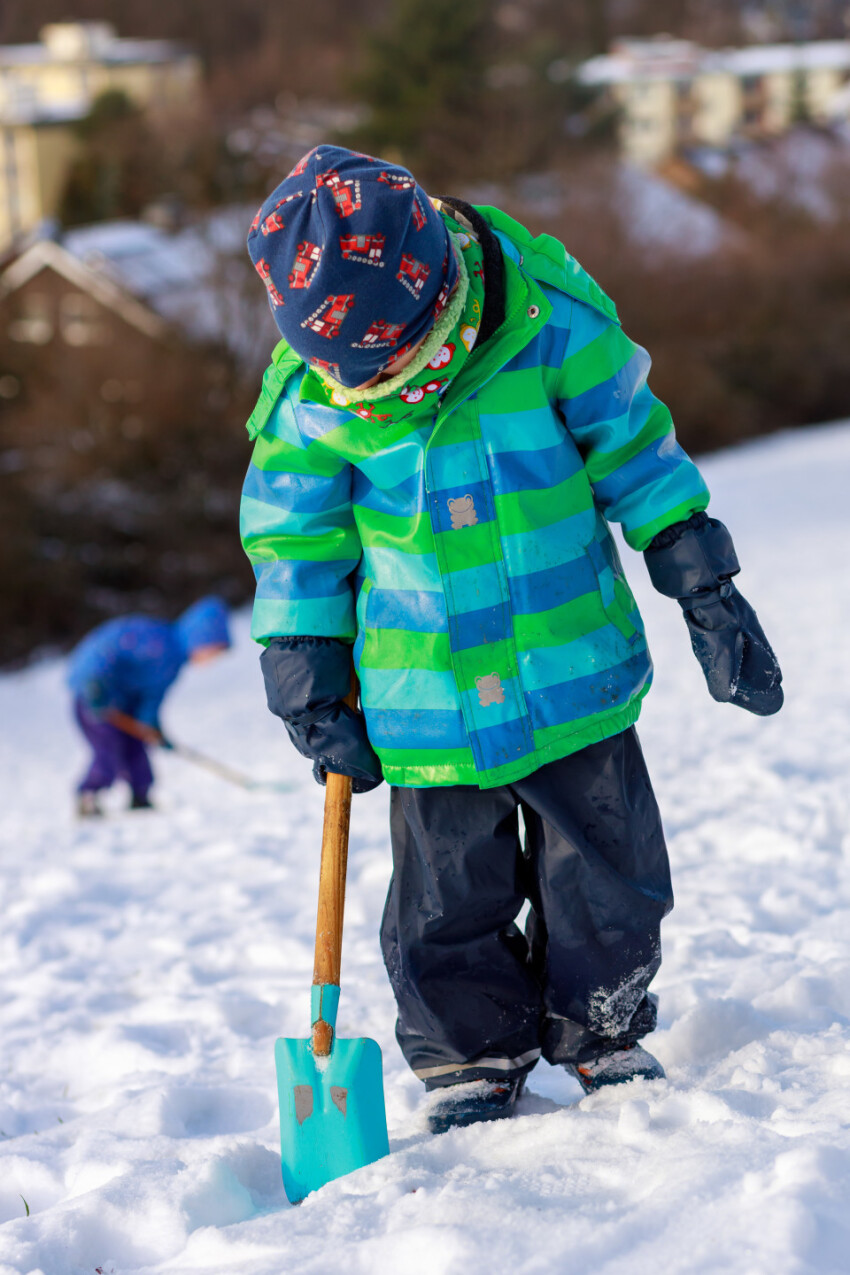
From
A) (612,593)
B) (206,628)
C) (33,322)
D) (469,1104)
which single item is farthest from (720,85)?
(469,1104)

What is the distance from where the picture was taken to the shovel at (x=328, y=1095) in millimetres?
1939

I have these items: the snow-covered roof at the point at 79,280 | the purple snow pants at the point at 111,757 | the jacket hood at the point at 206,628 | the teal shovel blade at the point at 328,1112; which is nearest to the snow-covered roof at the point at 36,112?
the snow-covered roof at the point at 79,280

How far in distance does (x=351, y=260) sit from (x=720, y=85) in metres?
62.6

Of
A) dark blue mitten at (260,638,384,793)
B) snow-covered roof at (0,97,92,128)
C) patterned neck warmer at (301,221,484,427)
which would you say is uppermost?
snow-covered roof at (0,97,92,128)

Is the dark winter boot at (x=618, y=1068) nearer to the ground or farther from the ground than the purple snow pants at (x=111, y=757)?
nearer to the ground

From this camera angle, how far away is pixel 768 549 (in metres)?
10.3

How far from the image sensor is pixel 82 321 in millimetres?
22719

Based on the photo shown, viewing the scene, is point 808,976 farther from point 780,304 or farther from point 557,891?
point 780,304

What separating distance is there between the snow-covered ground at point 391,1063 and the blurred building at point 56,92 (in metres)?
29.7

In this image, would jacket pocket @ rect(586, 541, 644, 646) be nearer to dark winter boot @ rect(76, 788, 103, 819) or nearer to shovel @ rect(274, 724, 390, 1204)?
shovel @ rect(274, 724, 390, 1204)

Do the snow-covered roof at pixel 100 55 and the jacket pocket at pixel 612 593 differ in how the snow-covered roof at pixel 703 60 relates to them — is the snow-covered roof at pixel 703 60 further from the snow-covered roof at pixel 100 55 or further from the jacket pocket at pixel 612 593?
the jacket pocket at pixel 612 593

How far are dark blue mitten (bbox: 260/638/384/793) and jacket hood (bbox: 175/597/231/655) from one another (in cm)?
425

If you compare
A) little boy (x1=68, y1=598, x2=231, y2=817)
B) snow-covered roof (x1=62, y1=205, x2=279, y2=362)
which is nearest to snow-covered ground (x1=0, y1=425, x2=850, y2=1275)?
little boy (x1=68, y1=598, x2=231, y2=817)

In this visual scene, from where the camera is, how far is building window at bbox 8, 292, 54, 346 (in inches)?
861
